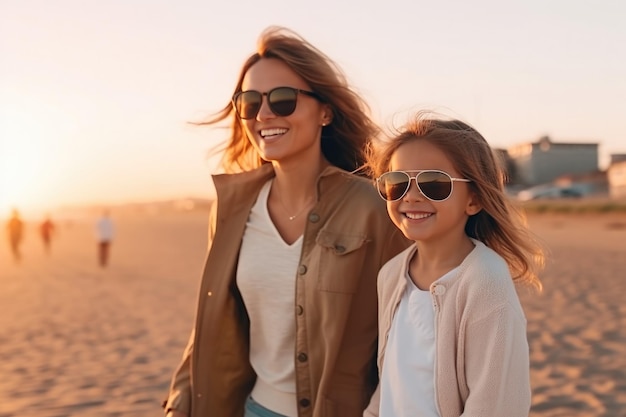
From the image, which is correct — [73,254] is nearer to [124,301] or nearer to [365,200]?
[124,301]

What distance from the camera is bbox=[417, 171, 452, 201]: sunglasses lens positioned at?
72.8 inches

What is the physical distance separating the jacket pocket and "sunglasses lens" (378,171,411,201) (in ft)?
1.14

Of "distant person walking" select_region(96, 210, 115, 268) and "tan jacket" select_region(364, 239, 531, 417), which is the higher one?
"tan jacket" select_region(364, 239, 531, 417)

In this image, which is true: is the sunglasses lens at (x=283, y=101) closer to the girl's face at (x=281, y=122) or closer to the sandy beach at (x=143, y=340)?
the girl's face at (x=281, y=122)

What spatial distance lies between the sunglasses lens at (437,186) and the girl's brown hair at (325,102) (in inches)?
26.4

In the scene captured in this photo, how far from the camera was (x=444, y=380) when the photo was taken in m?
1.71

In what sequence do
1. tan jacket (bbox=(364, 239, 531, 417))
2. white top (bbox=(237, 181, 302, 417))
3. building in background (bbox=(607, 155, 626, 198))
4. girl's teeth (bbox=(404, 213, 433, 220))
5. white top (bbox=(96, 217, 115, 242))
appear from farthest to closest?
building in background (bbox=(607, 155, 626, 198))
white top (bbox=(96, 217, 115, 242))
white top (bbox=(237, 181, 302, 417))
girl's teeth (bbox=(404, 213, 433, 220))
tan jacket (bbox=(364, 239, 531, 417))

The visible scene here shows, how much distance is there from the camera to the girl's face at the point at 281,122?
2.44 metres

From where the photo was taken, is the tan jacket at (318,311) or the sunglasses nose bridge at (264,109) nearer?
the tan jacket at (318,311)

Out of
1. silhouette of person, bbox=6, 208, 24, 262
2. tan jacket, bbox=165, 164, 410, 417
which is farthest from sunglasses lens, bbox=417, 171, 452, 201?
silhouette of person, bbox=6, 208, 24, 262

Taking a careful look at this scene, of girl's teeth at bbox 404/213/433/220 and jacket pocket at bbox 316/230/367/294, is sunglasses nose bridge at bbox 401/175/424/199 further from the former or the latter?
jacket pocket at bbox 316/230/367/294

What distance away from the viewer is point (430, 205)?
73.8 inches

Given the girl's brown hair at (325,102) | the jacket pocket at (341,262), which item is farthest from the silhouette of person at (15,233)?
the jacket pocket at (341,262)

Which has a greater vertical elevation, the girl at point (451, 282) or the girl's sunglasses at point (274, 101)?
the girl's sunglasses at point (274, 101)
